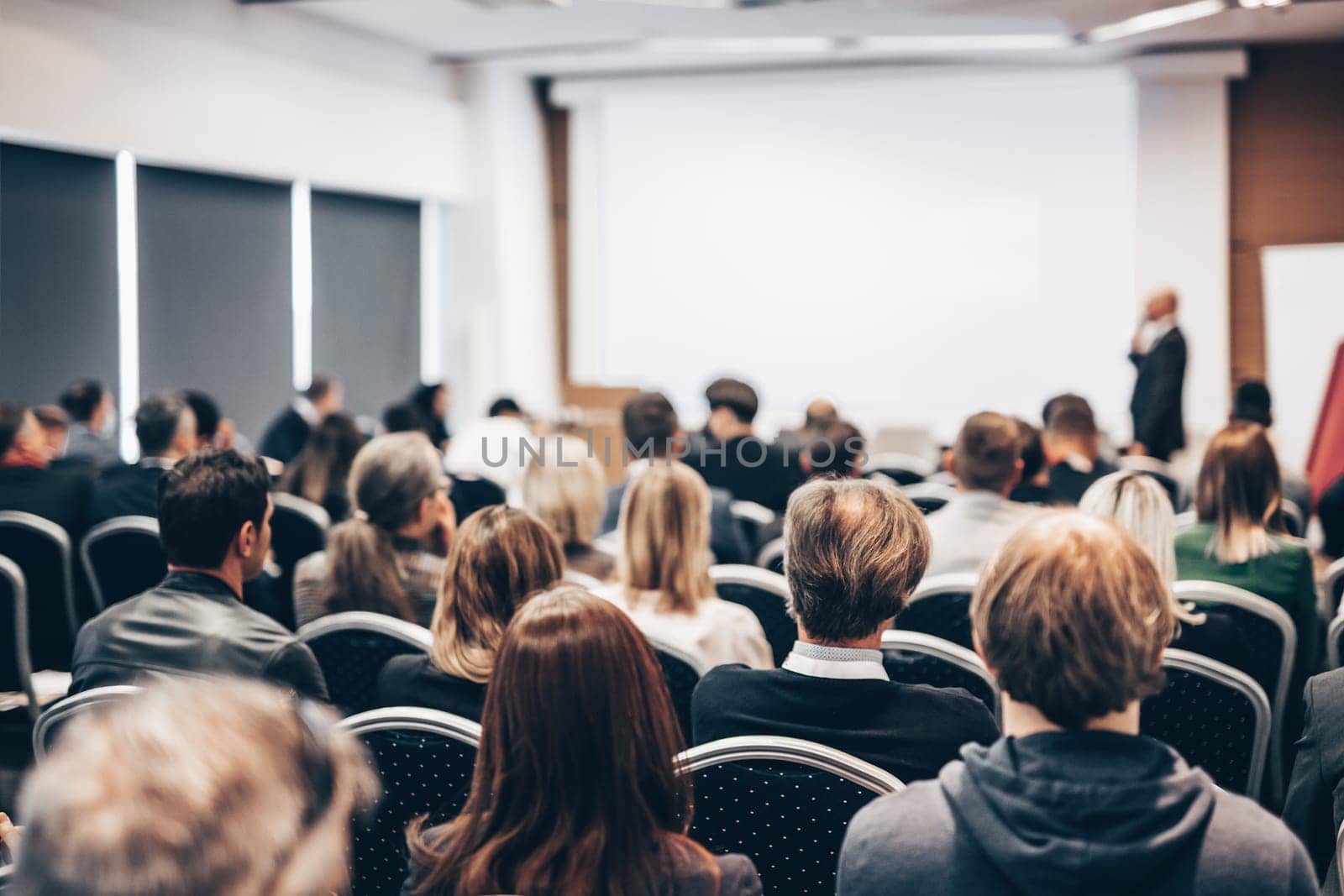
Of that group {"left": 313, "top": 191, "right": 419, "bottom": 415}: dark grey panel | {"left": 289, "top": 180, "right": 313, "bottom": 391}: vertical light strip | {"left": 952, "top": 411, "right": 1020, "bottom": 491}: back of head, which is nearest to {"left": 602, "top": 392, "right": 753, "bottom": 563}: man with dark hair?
{"left": 952, "top": 411, "right": 1020, "bottom": 491}: back of head

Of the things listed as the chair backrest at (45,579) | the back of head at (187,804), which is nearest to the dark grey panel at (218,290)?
the chair backrest at (45,579)

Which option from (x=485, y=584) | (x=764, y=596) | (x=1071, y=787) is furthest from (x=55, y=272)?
(x=1071, y=787)

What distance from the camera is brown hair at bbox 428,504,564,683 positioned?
2318 mm

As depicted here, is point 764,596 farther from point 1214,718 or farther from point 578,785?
point 578,785

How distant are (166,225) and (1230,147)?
7.10 meters

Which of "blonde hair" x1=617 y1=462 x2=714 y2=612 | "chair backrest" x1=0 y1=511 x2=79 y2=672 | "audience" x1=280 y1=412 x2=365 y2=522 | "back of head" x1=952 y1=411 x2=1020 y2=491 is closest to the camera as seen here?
"blonde hair" x1=617 y1=462 x2=714 y2=612

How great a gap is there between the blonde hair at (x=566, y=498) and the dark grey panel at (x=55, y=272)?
404 cm

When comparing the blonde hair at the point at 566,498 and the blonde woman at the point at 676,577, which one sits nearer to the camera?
the blonde woman at the point at 676,577

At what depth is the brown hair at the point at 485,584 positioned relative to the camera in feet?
7.61

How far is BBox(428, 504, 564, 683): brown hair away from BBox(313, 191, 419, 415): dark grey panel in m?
6.74

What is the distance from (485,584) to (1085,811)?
1323mm

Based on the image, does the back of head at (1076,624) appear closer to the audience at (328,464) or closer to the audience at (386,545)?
the audience at (386,545)

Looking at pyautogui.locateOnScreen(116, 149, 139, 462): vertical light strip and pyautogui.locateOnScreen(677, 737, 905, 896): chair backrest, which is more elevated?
pyautogui.locateOnScreen(116, 149, 139, 462): vertical light strip

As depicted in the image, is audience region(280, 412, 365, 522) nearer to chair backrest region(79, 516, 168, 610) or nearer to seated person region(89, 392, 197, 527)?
seated person region(89, 392, 197, 527)
